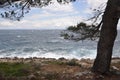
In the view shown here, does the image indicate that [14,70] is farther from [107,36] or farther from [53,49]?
[53,49]

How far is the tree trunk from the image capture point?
14.3 meters

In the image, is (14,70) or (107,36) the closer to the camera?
(107,36)

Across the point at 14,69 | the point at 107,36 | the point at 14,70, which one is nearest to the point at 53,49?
the point at 14,69

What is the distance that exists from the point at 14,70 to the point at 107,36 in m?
3.75

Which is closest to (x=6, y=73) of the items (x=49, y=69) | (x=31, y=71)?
(x=31, y=71)

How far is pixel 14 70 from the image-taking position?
14734mm

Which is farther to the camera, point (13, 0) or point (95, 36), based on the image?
point (95, 36)

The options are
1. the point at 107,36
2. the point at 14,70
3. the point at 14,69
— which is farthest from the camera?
the point at 14,69

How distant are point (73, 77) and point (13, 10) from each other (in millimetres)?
3298

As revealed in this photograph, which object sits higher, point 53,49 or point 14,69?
point 14,69

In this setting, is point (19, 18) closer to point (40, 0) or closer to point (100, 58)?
point (40, 0)

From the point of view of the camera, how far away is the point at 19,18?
14.4m

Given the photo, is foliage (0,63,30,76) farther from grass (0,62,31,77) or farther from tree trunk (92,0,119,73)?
tree trunk (92,0,119,73)

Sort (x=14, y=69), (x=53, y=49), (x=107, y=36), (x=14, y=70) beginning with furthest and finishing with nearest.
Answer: (x=53, y=49) < (x=14, y=69) < (x=14, y=70) < (x=107, y=36)
